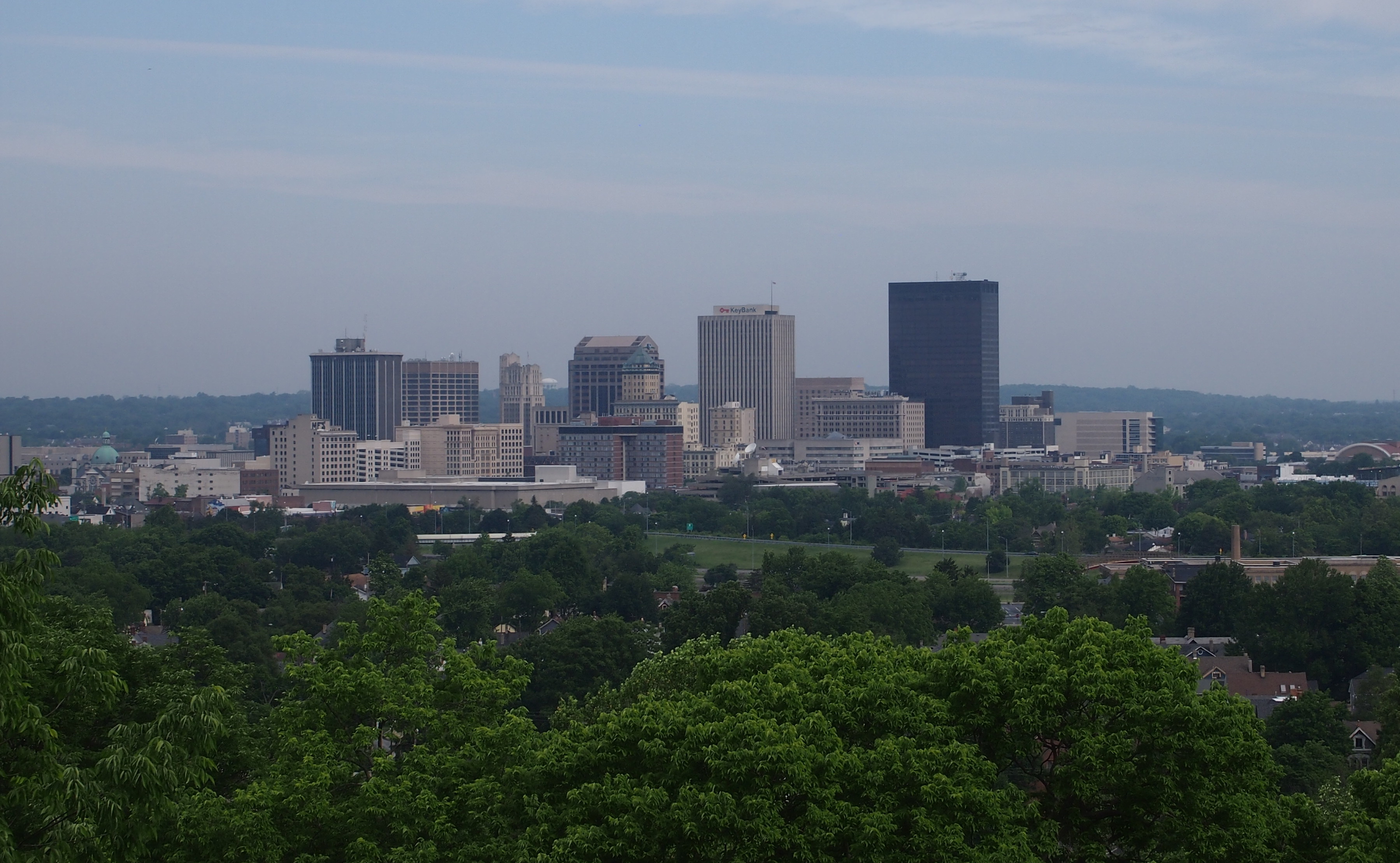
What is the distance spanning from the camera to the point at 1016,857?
93.2 feet

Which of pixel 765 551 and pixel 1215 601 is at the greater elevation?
pixel 1215 601

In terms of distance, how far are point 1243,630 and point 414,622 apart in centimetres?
5559

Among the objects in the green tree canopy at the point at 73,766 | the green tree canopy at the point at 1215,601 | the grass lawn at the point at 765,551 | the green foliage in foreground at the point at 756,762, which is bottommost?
the grass lawn at the point at 765,551

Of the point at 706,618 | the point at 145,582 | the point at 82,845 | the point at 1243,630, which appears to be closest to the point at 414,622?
the point at 82,845

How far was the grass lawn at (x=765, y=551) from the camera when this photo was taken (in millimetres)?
142750

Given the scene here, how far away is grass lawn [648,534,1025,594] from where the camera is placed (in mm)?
142750

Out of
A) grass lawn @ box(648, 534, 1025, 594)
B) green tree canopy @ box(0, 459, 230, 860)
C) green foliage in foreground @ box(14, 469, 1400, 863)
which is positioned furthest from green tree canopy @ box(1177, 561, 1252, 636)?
green tree canopy @ box(0, 459, 230, 860)

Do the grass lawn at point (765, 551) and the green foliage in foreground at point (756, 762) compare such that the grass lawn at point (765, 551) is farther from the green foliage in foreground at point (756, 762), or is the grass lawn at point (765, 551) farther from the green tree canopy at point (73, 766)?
the green tree canopy at point (73, 766)

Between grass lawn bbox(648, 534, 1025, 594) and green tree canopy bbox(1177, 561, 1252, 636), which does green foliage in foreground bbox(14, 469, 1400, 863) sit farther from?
grass lawn bbox(648, 534, 1025, 594)

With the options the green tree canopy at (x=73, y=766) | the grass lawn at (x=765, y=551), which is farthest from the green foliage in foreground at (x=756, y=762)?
the grass lawn at (x=765, y=551)

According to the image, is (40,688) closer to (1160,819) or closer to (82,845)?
(82,845)

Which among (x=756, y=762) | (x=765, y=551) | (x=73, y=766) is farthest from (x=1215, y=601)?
(x=73, y=766)

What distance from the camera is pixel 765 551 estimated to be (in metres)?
152

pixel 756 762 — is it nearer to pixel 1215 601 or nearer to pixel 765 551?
pixel 1215 601
